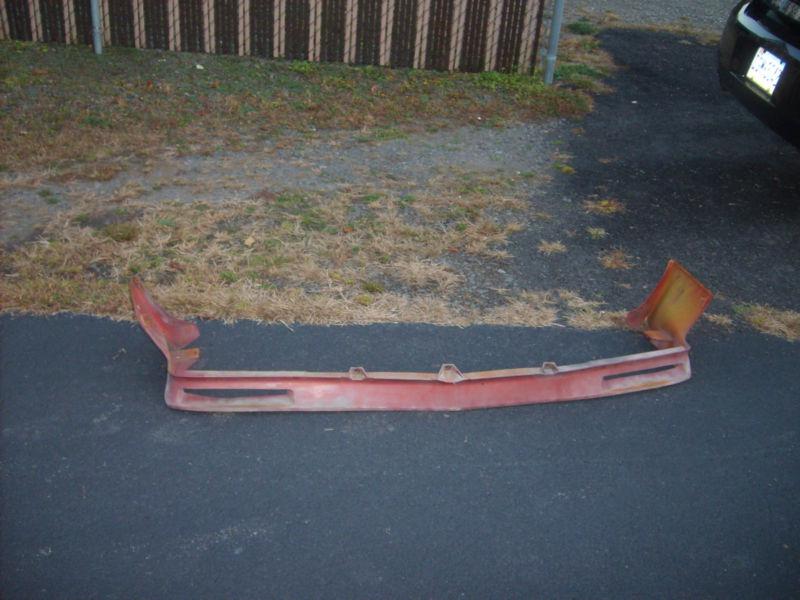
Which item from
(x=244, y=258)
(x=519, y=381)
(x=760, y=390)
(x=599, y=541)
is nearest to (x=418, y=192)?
(x=244, y=258)

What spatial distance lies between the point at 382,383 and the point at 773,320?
91.6 inches

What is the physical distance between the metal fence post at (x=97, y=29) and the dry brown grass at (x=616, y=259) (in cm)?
523

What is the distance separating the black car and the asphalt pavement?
5.80ft

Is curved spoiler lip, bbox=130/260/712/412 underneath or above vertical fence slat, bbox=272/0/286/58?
underneath

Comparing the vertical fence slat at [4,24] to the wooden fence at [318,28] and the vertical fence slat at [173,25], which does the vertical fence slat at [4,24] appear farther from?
the vertical fence slat at [173,25]

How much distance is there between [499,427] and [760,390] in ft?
4.43

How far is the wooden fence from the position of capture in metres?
7.47

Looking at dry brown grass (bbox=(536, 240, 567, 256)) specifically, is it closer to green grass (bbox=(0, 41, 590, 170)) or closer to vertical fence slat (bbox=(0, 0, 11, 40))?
green grass (bbox=(0, 41, 590, 170))

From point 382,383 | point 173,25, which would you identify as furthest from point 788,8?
point 173,25

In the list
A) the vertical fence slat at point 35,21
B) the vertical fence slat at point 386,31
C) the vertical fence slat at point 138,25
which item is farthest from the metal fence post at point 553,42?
the vertical fence slat at point 35,21

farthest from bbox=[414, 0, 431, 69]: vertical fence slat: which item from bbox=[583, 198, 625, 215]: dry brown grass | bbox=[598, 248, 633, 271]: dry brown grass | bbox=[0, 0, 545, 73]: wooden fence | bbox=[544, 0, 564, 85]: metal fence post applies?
bbox=[598, 248, 633, 271]: dry brown grass

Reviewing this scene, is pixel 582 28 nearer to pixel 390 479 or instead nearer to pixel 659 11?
pixel 659 11

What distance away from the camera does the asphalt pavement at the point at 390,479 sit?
2693mm

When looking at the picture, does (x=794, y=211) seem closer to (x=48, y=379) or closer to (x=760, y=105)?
(x=760, y=105)
